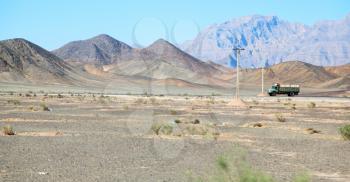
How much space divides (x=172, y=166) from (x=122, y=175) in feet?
6.83

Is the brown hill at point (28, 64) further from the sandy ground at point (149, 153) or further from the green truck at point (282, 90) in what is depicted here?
the sandy ground at point (149, 153)

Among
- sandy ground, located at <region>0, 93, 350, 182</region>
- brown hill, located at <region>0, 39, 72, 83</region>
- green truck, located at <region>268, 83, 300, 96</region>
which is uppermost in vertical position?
brown hill, located at <region>0, 39, 72, 83</region>

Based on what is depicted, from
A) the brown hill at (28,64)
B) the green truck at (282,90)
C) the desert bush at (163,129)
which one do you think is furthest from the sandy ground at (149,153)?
the brown hill at (28,64)

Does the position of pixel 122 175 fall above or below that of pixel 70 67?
below

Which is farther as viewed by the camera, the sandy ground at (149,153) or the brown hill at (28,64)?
the brown hill at (28,64)

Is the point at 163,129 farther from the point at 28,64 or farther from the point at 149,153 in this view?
the point at 28,64

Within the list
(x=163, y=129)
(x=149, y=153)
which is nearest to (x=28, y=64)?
(x=163, y=129)

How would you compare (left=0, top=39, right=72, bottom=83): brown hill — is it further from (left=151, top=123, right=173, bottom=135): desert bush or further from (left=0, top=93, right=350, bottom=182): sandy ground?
(left=0, top=93, right=350, bottom=182): sandy ground

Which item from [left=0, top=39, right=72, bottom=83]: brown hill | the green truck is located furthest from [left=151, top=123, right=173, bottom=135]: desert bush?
[left=0, top=39, right=72, bottom=83]: brown hill

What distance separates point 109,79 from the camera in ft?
588

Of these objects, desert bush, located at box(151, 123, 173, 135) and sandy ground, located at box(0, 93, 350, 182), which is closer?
sandy ground, located at box(0, 93, 350, 182)

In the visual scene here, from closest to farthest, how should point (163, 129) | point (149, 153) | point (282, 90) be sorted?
point (149, 153) → point (163, 129) → point (282, 90)

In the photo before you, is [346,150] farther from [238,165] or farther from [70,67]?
[70,67]

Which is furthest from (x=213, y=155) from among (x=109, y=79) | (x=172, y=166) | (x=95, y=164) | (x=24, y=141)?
(x=109, y=79)
